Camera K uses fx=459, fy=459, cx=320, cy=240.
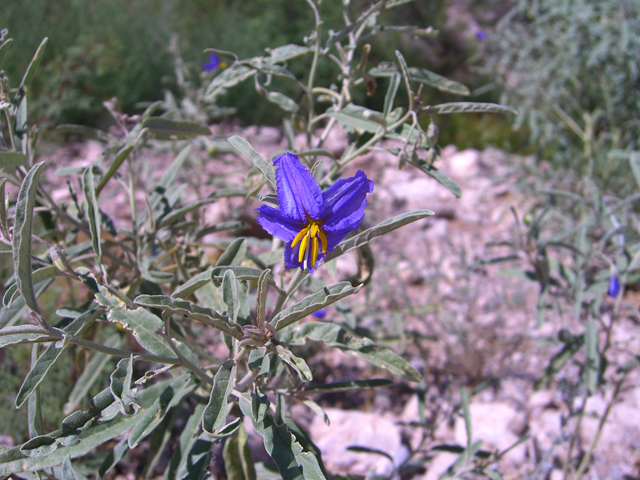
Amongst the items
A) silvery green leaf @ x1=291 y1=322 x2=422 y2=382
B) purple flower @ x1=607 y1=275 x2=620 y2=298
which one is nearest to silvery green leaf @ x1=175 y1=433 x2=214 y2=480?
silvery green leaf @ x1=291 y1=322 x2=422 y2=382

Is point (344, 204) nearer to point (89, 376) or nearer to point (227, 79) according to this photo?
point (227, 79)

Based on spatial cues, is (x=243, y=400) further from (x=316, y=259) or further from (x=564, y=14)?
(x=564, y=14)

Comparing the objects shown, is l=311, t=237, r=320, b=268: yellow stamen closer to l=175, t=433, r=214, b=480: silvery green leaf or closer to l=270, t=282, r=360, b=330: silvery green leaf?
l=270, t=282, r=360, b=330: silvery green leaf

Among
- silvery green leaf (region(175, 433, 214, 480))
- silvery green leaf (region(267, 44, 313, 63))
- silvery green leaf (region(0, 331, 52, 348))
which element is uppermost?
silvery green leaf (region(267, 44, 313, 63))

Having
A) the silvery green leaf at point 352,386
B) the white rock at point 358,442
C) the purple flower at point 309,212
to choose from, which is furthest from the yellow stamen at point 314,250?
the white rock at point 358,442

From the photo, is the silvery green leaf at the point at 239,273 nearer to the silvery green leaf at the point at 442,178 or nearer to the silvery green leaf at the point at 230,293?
the silvery green leaf at the point at 230,293

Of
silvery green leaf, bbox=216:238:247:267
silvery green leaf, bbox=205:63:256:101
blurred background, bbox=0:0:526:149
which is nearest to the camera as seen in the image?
silvery green leaf, bbox=216:238:247:267
